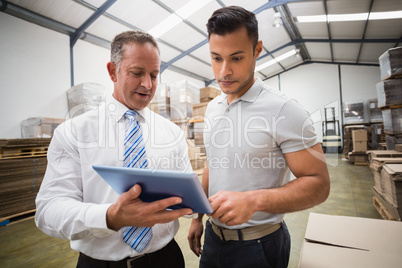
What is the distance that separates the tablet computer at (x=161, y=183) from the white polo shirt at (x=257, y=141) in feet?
1.59

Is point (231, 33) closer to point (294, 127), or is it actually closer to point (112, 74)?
point (294, 127)

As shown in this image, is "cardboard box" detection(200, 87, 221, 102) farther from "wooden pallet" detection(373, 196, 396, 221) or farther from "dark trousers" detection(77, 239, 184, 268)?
"dark trousers" detection(77, 239, 184, 268)

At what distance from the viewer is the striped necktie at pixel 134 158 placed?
1.16 meters

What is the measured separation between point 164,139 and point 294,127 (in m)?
0.86

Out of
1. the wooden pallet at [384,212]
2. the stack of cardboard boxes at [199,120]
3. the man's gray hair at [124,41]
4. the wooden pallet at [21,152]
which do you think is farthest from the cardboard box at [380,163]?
the wooden pallet at [21,152]

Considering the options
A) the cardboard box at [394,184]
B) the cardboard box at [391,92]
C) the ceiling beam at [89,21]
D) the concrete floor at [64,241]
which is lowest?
the concrete floor at [64,241]

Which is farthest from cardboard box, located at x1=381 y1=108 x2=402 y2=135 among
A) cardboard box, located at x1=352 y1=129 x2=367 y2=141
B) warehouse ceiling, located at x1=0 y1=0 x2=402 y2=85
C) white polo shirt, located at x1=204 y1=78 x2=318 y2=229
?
white polo shirt, located at x1=204 y1=78 x2=318 y2=229

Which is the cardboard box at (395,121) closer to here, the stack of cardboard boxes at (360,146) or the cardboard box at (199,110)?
the stack of cardboard boxes at (360,146)

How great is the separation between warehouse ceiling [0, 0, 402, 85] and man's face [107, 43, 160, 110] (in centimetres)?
529

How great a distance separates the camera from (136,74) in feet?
4.51

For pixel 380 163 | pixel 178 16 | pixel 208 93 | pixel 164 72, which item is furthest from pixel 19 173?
pixel 164 72

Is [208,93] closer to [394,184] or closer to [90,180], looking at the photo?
[394,184]

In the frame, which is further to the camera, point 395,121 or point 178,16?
point 178,16

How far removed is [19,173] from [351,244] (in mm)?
5163
